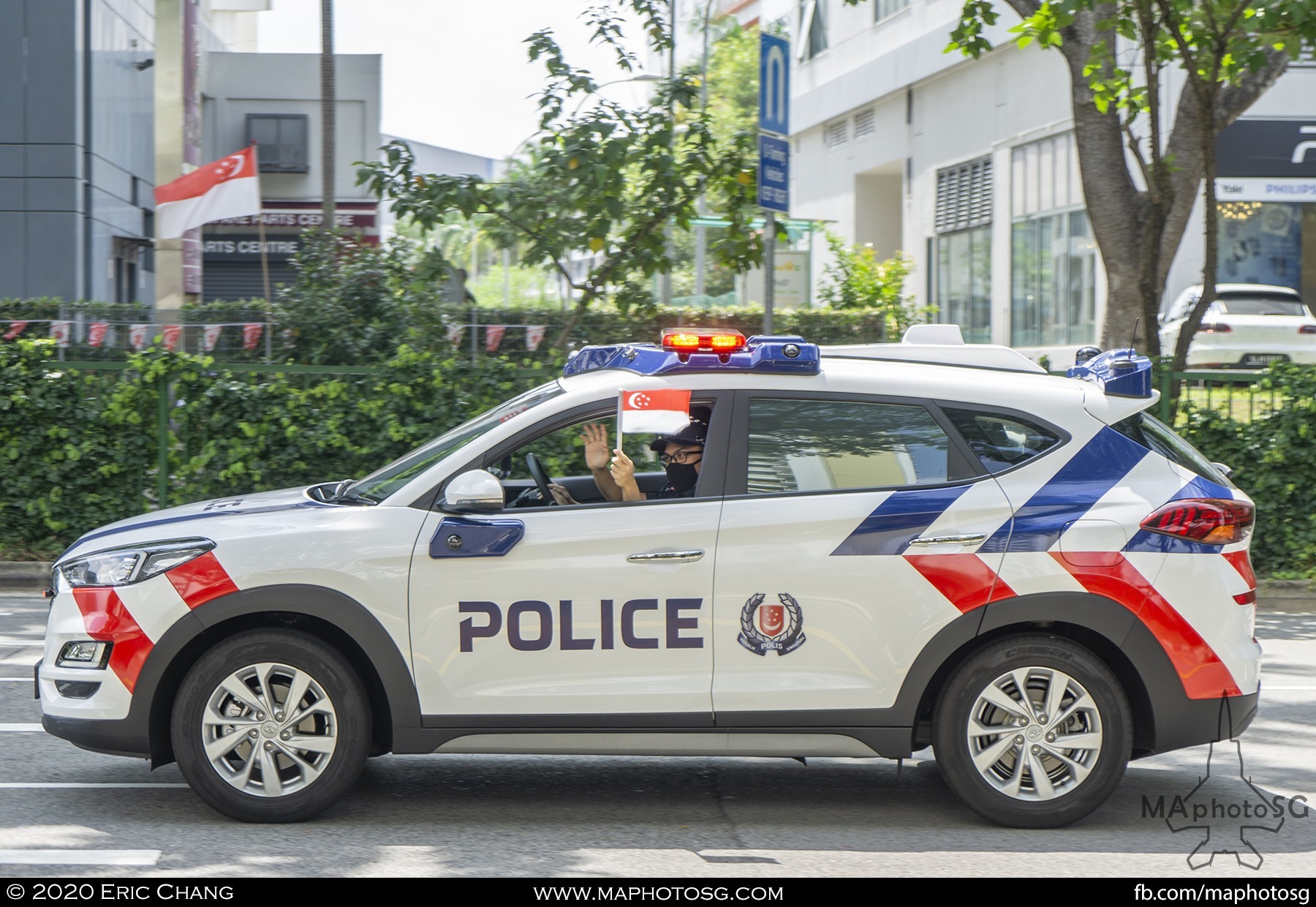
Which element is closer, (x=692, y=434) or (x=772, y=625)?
(x=772, y=625)

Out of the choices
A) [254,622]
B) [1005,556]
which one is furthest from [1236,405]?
[254,622]

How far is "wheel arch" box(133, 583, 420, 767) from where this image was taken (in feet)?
16.8

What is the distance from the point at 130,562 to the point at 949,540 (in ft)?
9.59

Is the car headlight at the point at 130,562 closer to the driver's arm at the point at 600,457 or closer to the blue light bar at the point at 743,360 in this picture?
the driver's arm at the point at 600,457

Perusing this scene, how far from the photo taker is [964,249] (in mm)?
33469

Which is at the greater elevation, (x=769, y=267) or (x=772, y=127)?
(x=772, y=127)

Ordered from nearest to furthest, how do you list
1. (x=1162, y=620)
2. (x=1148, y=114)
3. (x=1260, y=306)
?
(x=1162, y=620) → (x=1148, y=114) → (x=1260, y=306)

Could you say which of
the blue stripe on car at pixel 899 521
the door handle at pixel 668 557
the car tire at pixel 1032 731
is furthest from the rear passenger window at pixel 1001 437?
the door handle at pixel 668 557

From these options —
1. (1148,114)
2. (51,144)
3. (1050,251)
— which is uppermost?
(51,144)

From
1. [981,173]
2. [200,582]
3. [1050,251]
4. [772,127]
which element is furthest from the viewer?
[981,173]

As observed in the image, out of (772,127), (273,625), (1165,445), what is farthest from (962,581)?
(772,127)

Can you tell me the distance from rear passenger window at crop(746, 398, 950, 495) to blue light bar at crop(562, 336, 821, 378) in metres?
0.14

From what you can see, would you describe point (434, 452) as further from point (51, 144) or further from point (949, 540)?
point (51, 144)

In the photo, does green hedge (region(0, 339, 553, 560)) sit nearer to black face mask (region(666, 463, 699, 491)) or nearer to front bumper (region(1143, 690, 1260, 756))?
black face mask (region(666, 463, 699, 491))
